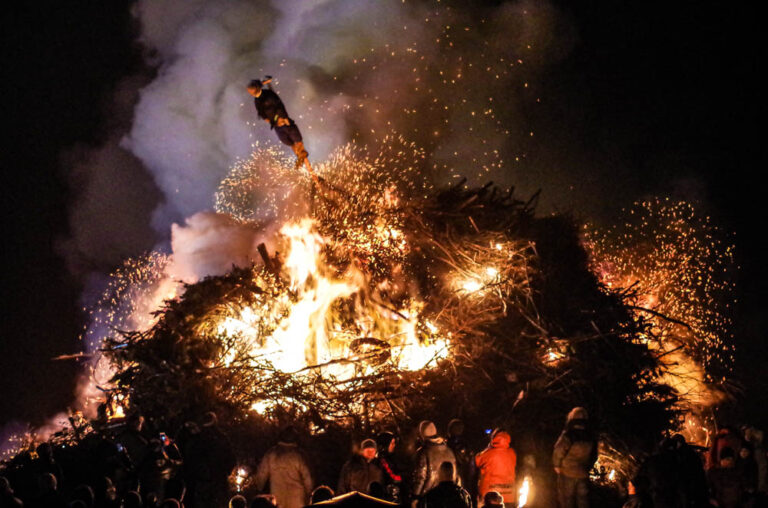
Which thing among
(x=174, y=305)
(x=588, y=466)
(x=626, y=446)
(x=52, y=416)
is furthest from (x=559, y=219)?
(x=52, y=416)

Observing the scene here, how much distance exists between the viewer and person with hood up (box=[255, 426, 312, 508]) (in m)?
6.17

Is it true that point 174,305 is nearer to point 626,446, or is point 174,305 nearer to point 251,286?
point 251,286

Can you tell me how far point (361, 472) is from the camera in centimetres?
605

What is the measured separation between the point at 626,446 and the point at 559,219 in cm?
504

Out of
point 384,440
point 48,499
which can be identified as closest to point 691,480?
point 384,440

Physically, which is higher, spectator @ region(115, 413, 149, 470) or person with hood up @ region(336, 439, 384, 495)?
spectator @ region(115, 413, 149, 470)

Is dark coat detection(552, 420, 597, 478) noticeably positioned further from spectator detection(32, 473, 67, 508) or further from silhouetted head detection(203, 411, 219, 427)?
spectator detection(32, 473, 67, 508)

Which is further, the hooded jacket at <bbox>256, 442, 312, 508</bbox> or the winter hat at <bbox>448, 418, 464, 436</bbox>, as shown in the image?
the winter hat at <bbox>448, 418, 464, 436</bbox>

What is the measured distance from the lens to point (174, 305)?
937cm

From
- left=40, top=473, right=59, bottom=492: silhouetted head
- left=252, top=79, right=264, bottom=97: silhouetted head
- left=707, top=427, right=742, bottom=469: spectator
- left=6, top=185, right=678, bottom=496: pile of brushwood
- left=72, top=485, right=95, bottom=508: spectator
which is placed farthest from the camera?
left=6, top=185, right=678, bottom=496: pile of brushwood

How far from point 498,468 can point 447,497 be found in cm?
301

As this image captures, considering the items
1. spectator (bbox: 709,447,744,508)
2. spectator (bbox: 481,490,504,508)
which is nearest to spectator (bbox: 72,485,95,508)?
spectator (bbox: 481,490,504,508)

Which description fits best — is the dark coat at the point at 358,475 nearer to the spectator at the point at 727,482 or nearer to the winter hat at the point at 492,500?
the winter hat at the point at 492,500

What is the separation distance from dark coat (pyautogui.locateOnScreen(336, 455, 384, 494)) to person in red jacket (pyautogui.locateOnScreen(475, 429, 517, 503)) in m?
1.25
